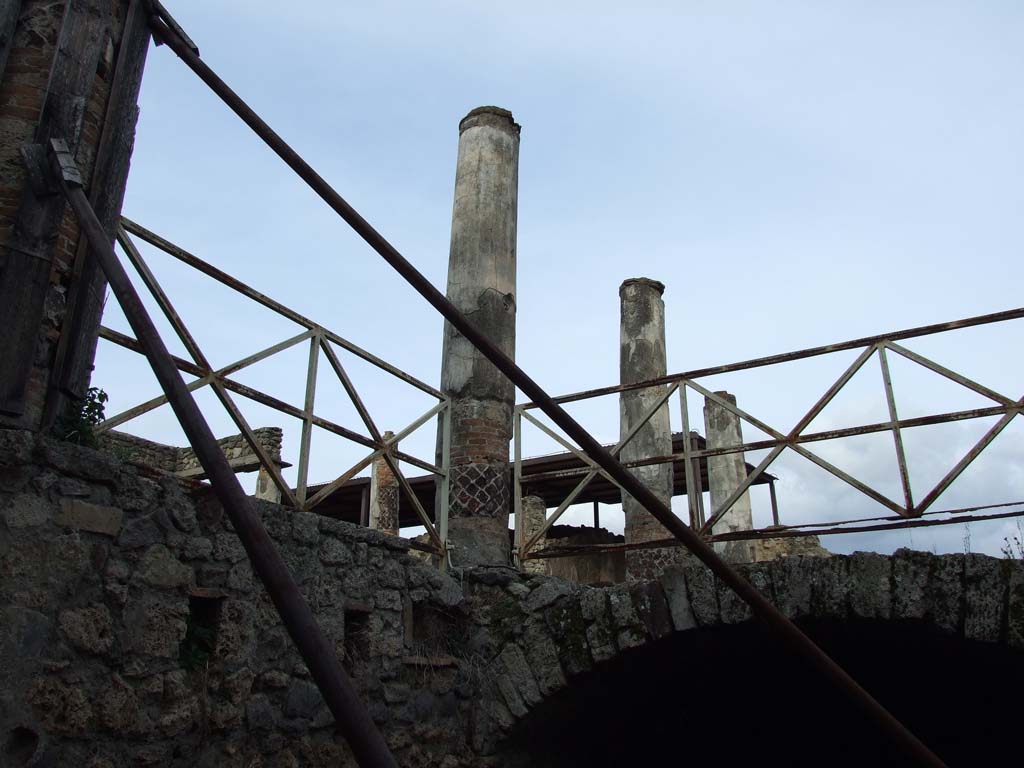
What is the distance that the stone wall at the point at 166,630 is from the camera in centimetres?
330

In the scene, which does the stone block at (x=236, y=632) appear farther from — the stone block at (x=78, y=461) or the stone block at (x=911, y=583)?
the stone block at (x=911, y=583)

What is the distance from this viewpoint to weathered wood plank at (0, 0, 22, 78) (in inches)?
152

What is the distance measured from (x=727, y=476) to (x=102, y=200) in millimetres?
12609

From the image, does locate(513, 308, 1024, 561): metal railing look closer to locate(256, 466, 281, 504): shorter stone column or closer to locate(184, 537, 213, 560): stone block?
locate(184, 537, 213, 560): stone block

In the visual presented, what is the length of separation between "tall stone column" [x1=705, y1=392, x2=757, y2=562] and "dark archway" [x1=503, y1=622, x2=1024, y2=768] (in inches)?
277

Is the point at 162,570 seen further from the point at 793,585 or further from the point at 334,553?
the point at 793,585

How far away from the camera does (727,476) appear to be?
15.3 meters

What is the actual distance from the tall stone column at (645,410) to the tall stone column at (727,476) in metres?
1.49

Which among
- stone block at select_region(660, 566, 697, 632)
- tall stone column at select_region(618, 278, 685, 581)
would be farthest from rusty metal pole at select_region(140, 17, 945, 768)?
tall stone column at select_region(618, 278, 685, 581)

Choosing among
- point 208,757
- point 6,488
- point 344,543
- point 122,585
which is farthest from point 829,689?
point 6,488

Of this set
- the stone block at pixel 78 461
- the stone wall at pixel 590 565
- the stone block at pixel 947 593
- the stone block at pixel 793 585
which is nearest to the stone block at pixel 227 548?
the stone block at pixel 78 461

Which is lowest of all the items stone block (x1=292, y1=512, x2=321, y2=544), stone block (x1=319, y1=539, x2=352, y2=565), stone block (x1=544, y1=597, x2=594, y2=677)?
stone block (x1=544, y1=597, x2=594, y2=677)

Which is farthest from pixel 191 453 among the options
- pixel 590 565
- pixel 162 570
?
pixel 162 570

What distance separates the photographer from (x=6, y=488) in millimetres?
3334
